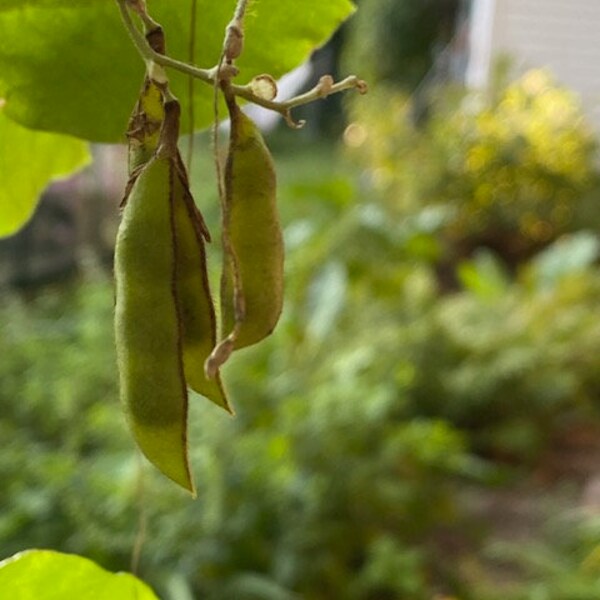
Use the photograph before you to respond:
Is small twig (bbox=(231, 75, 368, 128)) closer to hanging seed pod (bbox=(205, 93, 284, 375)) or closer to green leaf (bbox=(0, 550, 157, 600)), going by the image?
hanging seed pod (bbox=(205, 93, 284, 375))

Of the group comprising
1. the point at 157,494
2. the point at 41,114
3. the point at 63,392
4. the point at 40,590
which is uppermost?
the point at 63,392

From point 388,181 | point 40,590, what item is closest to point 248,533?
point 40,590

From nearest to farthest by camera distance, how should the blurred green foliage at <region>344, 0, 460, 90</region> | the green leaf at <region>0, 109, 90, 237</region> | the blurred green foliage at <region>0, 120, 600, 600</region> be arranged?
1. the green leaf at <region>0, 109, 90, 237</region>
2. the blurred green foliage at <region>0, 120, 600, 600</region>
3. the blurred green foliage at <region>344, 0, 460, 90</region>

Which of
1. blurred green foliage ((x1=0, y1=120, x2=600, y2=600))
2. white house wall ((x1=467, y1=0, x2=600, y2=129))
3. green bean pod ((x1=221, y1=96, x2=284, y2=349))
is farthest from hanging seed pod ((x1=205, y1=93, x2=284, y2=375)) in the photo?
white house wall ((x1=467, y1=0, x2=600, y2=129))

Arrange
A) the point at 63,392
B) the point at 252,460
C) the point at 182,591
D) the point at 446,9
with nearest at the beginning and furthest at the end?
the point at 182,591 < the point at 252,460 < the point at 63,392 < the point at 446,9

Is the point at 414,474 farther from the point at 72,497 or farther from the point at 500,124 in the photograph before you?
the point at 500,124

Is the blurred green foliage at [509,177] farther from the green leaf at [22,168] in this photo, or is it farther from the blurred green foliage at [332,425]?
the green leaf at [22,168]

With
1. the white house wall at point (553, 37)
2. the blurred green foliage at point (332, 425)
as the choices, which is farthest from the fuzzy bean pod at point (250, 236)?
the white house wall at point (553, 37)
